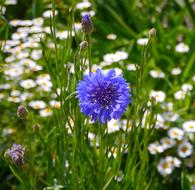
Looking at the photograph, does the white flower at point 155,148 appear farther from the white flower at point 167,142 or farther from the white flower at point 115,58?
the white flower at point 115,58

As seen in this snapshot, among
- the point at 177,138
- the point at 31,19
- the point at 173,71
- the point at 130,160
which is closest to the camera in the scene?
the point at 130,160

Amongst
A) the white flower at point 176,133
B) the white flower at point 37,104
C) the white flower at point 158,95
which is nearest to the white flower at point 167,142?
the white flower at point 176,133

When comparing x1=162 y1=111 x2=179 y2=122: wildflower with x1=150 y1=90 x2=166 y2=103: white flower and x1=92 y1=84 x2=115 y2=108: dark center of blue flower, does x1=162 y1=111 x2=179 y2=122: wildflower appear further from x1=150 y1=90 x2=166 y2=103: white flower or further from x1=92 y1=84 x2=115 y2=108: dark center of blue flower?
x1=92 y1=84 x2=115 y2=108: dark center of blue flower

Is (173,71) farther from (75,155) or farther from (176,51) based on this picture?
(75,155)

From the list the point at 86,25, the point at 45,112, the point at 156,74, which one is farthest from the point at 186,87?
the point at 86,25

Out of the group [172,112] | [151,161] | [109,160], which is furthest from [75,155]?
[172,112]

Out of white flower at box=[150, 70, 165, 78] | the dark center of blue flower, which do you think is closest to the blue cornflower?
the dark center of blue flower

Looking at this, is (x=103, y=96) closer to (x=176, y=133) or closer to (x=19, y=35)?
(x=176, y=133)
